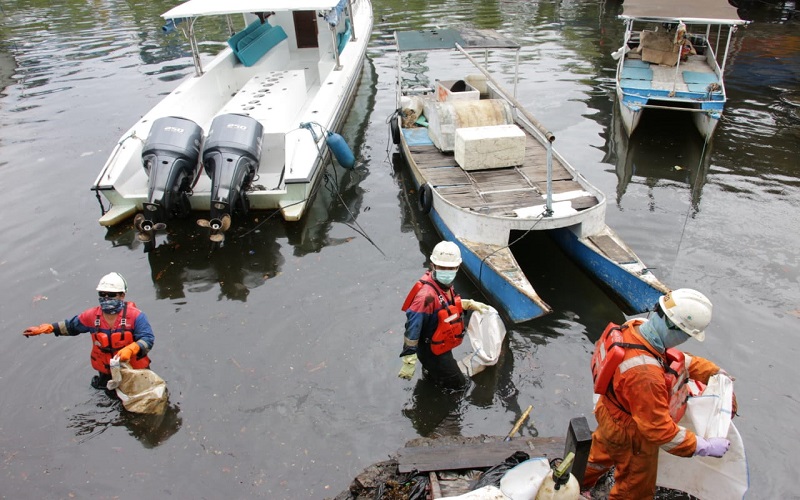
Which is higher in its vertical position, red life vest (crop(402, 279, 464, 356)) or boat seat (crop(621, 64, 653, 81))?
boat seat (crop(621, 64, 653, 81))

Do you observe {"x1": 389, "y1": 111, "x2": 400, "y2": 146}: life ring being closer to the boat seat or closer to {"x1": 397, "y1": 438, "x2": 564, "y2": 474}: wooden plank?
the boat seat

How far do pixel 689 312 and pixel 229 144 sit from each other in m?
7.21

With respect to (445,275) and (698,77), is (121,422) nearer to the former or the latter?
(445,275)

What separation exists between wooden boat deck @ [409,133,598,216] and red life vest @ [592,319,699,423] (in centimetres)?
364

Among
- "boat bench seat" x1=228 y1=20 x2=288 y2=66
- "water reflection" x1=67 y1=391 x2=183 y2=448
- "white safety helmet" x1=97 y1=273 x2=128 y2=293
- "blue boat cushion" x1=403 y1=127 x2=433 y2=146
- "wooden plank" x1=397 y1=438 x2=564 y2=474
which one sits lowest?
"water reflection" x1=67 y1=391 x2=183 y2=448

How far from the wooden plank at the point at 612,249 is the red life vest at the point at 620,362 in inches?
125

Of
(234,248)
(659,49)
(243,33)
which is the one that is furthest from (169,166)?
(659,49)

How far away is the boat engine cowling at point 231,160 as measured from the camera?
8.09m

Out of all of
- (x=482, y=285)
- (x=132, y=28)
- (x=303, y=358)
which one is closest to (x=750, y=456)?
(x=482, y=285)

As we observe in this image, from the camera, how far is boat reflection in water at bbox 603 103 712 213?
10.1 metres

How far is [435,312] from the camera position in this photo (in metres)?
4.78

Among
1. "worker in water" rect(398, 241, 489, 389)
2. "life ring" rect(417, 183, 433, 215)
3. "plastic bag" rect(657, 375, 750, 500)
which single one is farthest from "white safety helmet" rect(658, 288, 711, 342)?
"life ring" rect(417, 183, 433, 215)

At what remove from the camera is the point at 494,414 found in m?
5.38

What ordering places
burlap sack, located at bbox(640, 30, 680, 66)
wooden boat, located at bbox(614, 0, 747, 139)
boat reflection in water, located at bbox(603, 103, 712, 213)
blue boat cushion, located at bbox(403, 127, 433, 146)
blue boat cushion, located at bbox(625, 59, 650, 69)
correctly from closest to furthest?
blue boat cushion, located at bbox(403, 127, 433, 146), boat reflection in water, located at bbox(603, 103, 712, 213), wooden boat, located at bbox(614, 0, 747, 139), burlap sack, located at bbox(640, 30, 680, 66), blue boat cushion, located at bbox(625, 59, 650, 69)
